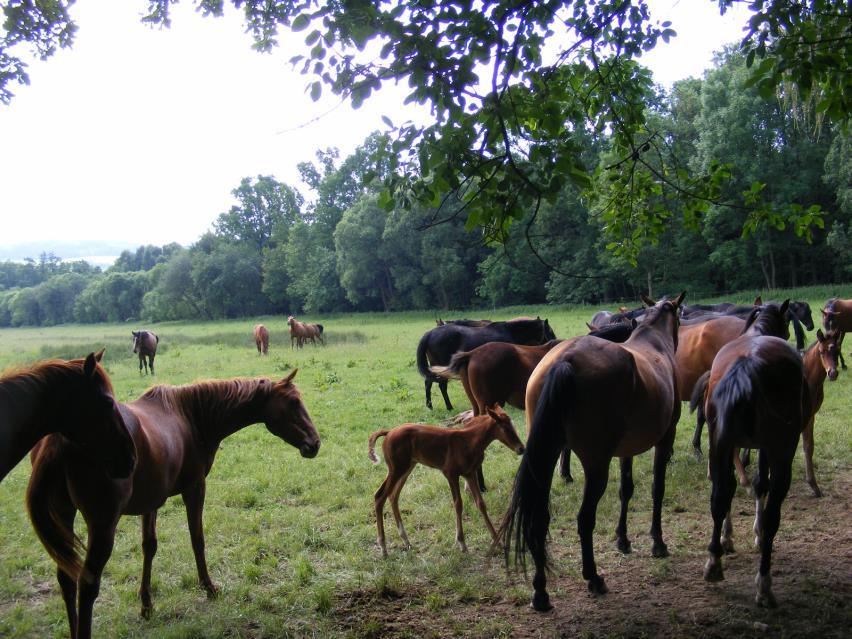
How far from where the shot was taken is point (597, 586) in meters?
4.08

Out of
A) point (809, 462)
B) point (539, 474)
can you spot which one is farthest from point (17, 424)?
point (809, 462)

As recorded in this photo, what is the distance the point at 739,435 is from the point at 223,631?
3665 mm


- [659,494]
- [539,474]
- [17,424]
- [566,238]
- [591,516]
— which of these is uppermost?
[566,238]

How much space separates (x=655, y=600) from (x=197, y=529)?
3.32 m

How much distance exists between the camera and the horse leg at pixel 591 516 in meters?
4.01

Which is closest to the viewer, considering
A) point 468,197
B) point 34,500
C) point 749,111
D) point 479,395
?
point 34,500

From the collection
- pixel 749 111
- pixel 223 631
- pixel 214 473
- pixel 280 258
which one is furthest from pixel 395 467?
pixel 280 258

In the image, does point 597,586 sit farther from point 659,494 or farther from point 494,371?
point 494,371

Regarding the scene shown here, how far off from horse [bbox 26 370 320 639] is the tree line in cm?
201

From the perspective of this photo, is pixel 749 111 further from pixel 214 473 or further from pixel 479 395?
pixel 214 473

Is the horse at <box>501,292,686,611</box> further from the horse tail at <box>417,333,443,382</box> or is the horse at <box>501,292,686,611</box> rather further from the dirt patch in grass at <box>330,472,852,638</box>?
the horse tail at <box>417,333,443,382</box>

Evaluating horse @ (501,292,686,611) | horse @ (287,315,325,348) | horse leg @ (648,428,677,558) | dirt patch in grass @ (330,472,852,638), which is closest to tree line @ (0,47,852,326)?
horse @ (501,292,686,611)

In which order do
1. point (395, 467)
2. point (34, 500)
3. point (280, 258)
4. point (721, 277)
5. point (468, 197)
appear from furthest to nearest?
point (280, 258) < point (721, 277) < point (395, 467) < point (468, 197) < point (34, 500)

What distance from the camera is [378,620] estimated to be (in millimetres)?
3902
